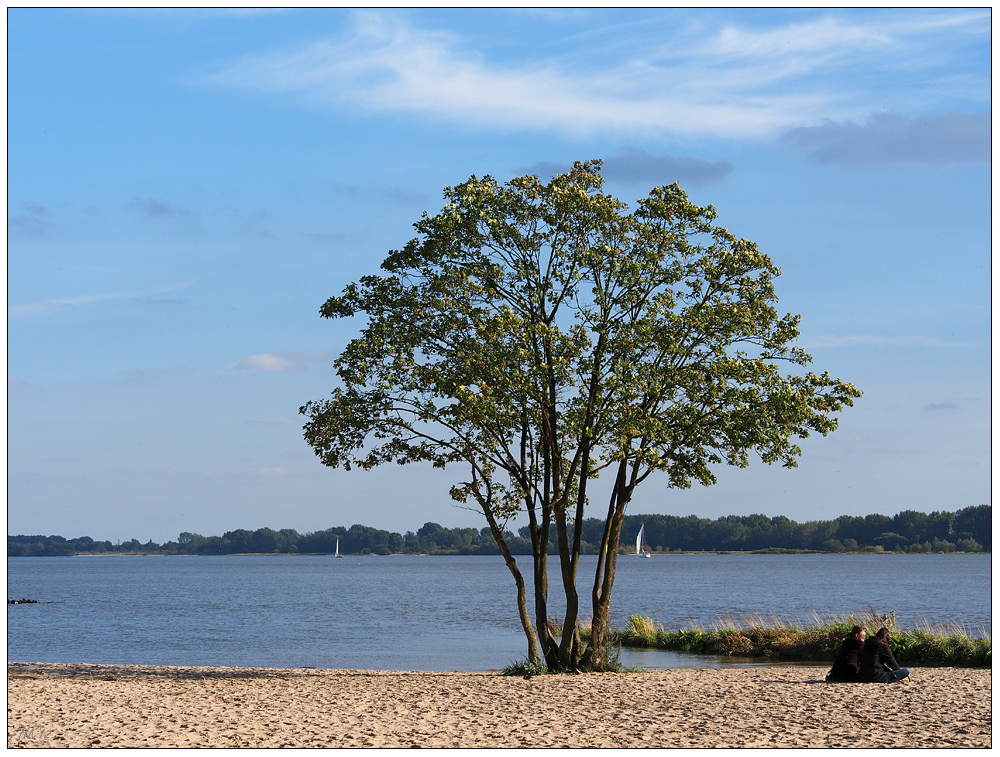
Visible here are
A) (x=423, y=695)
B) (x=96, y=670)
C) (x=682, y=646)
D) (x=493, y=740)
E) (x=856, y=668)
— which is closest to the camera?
(x=493, y=740)

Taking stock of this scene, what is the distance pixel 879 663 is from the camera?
18469mm

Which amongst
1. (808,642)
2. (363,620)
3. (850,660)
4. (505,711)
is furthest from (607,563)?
(363,620)

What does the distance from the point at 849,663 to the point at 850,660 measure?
0.06 m

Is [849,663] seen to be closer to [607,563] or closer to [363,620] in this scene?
[607,563]

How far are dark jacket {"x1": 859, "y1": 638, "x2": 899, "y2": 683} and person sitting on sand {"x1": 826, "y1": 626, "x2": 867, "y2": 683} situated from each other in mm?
103

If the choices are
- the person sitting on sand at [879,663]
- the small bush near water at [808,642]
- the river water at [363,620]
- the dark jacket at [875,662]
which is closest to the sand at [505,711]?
the person sitting on sand at [879,663]

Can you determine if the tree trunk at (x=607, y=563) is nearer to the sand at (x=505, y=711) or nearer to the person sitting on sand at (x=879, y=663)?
the sand at (x=505, y=711)

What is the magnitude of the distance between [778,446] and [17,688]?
601 inches

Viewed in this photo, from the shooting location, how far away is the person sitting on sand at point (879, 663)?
18.4 m

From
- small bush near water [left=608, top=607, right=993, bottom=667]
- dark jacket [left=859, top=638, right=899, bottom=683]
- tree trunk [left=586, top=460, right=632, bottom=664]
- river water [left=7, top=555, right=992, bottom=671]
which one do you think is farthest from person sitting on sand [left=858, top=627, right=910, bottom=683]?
river water [left=7, top=555, right=992, bottom=671]

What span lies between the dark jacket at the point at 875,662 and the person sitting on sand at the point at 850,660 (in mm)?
103

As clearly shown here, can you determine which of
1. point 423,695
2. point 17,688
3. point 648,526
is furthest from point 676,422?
point 648,526

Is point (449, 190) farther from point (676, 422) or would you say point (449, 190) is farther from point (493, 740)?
point (493, 740)

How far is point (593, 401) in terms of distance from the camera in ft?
65.4
